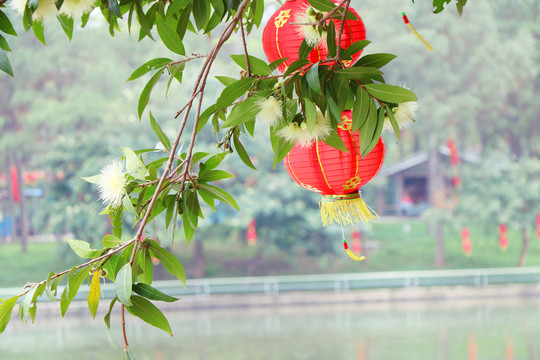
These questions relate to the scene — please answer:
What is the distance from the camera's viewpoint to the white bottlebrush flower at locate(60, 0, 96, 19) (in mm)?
531

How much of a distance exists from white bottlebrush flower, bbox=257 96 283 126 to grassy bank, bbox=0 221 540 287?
23.1 ft

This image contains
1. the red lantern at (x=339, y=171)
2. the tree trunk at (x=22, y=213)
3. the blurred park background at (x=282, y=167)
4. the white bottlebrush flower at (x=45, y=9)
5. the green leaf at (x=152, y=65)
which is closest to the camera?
the white bottlebrush flower at (x=45, y=9)

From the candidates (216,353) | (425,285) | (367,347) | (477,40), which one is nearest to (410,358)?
(367,347)

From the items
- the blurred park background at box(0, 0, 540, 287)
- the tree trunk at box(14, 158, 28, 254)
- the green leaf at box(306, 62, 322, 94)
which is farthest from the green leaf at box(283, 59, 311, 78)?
the tree trunk at box(14, 158, 28, 254)

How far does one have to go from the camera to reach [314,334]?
580 centimetres

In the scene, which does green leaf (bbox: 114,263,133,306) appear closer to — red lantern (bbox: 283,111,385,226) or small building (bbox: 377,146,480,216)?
red lantern (bbox: 283,111,385,226)

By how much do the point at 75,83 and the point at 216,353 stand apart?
3.78 meters

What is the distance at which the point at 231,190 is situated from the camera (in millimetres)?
6844

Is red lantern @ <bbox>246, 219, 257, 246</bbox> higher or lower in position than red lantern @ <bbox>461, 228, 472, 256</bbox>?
higher

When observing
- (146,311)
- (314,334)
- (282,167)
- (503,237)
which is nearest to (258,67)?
(146,311)

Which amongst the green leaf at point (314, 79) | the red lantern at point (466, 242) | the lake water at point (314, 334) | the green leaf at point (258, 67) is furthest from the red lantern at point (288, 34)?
the red lantern at point (466, 242)

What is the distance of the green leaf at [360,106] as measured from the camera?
60cm

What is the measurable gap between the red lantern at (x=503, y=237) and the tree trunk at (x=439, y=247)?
0.66 metres

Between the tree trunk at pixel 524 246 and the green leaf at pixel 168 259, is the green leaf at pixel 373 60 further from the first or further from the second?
the tree trunk at pixel 524 246
